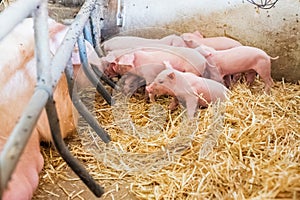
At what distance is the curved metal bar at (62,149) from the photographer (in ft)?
4.61

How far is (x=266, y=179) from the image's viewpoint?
1.44m

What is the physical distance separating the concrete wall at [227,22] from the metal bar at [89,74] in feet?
1.79

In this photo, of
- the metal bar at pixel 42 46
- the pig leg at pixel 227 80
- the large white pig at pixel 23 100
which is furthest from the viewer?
the pig leg at pixel 227 80

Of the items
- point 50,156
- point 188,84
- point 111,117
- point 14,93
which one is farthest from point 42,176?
point 188,84

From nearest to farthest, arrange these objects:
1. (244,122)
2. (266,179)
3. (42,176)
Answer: (266,179) < (42,176) < (244,122)

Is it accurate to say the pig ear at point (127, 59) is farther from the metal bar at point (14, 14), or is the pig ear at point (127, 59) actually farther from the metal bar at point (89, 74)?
the metal bar at point (14, 14)

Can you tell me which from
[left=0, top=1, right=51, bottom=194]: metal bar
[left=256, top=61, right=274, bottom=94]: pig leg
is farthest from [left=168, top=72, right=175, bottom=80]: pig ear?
[left=0, top=1, right=51, bottom=194]: metal bar

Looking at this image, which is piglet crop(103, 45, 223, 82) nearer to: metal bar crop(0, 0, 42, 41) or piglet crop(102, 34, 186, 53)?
piglet crop(102, 34, 186, 53)

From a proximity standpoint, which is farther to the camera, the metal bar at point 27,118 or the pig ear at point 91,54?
the pig ear at point 91,54

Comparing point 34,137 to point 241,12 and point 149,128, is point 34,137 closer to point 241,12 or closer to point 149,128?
point 149,128

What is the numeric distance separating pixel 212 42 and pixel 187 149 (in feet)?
2.67

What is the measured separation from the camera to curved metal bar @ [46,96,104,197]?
1405 mm

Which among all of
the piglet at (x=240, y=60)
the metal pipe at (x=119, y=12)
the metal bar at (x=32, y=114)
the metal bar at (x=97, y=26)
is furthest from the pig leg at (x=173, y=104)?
the metal bar at (x=32, y=114)

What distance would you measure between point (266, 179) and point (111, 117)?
42.3 inches
